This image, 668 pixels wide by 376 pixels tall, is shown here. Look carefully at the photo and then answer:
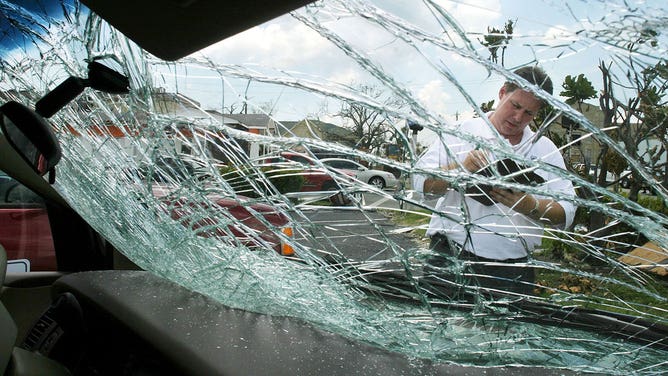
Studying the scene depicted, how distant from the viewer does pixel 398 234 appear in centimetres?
116

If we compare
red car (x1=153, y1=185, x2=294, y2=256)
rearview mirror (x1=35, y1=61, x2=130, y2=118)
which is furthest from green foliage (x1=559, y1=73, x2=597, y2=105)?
rearview mirror (x1=35, y1=61, x2=130, y2=118)

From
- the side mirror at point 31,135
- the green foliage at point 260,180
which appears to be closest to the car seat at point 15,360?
the side mirror at point 31,135

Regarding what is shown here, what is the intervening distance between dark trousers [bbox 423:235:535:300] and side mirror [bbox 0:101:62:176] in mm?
1095

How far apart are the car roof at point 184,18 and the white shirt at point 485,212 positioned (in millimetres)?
401

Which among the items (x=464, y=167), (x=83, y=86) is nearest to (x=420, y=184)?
(x=464, y=167)

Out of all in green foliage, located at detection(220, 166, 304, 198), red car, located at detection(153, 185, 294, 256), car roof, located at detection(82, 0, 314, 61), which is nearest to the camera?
car roof, located at detection(82, 0, 314, 61)

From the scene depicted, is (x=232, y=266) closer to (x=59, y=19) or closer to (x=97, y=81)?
(x=97, y=81)

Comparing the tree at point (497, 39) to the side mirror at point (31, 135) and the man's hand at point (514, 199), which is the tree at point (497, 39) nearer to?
the man's hand at point (514, 199)

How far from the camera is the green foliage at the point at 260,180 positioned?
1.20m

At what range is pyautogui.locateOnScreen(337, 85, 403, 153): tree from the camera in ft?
3.58

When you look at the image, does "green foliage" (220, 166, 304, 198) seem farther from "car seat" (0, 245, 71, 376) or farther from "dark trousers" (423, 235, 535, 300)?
"car seat" (0, 245, 71, 376)

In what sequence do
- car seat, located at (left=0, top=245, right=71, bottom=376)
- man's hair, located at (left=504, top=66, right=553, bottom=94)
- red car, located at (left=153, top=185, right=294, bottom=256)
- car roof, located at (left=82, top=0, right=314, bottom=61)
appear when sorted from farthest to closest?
car seat, located at (left=0, top=245, right=71, bottom=376), red car, located at (left=153, top=185, right=294, bottom=256), man's hair, located at (left=504, top=66, right=553, bottom=94), car roof, located at (left=82, top=0, right=314, bottom=61)

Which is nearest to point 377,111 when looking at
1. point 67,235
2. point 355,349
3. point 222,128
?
point 222,128

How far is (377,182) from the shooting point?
1137mm
